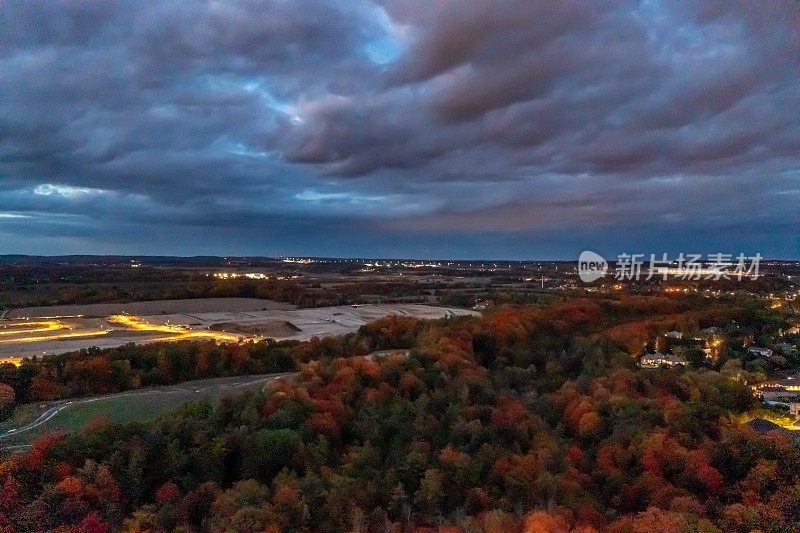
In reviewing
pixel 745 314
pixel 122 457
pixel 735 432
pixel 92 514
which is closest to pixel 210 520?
pixel 92 514

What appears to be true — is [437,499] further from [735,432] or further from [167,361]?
[167,361]

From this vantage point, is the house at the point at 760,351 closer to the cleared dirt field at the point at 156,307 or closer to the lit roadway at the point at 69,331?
the lit roadway at the point at 69,331

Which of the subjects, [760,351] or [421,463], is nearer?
[421,463]

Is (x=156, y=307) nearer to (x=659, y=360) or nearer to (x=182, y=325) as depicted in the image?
(x=182, y=325)

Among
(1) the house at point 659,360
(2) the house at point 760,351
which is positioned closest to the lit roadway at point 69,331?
(1) the house at point 659,360

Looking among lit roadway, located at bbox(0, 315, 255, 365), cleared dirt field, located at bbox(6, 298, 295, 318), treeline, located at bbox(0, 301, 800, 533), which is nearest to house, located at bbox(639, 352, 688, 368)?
treeline, located at bbox(0, 301, 800, 533)

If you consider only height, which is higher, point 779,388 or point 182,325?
point 182,325

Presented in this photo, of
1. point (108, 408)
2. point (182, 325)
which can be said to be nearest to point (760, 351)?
point (108, 408)
